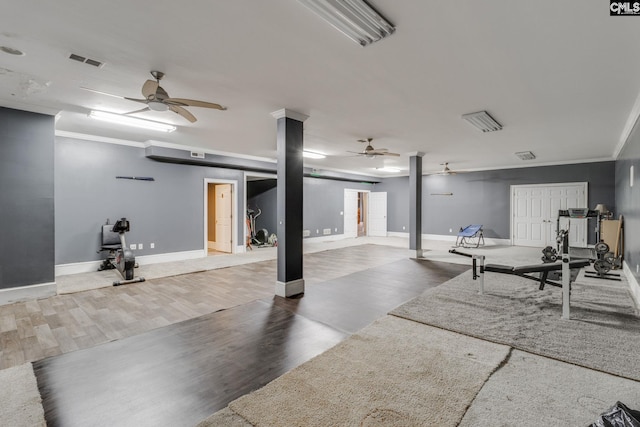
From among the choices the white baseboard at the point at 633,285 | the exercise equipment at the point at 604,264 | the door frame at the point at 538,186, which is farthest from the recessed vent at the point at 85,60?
the door frame at the point at 538,186

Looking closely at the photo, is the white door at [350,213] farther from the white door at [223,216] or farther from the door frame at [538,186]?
the door frame at [538,186]

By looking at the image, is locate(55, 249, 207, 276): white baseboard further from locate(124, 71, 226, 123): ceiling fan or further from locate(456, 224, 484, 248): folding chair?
locate(456, 224, 484, 248): folding chair

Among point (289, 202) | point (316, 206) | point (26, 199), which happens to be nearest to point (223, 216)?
point (316, 206)

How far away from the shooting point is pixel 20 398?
2.00 meters

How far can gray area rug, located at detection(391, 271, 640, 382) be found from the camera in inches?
100

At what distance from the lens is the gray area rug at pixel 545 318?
2.55m

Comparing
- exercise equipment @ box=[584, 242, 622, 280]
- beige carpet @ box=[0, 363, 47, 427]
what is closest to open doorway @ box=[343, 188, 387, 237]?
exercise equipment @ box=[584, 242, 622, 280]

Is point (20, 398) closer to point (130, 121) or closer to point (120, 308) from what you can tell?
point (120, 308)

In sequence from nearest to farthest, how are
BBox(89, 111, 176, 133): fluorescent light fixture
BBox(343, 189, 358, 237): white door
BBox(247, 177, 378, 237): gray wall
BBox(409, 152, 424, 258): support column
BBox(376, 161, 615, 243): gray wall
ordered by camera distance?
BBox(89, 111, 176, 133): fluorescent light fixture < BBox(409, 152, 424, 258): support column < BBox(376, 161, 615, 243): gray wall < BBox(247, 177, 378, 237): gray wall < BBox(343, 189, 358, 237): white door

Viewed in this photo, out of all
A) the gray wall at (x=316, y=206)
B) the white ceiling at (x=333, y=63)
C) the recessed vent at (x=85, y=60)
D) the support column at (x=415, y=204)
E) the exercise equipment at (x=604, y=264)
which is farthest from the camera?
the gray wall at (x=316, y=206)

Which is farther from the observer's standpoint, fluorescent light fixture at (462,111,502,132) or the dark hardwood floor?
fluorescent light fixture at (462,111,502,132)

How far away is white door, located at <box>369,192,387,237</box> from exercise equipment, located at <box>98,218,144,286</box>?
9.44 metres

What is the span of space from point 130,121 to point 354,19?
13.9 ft

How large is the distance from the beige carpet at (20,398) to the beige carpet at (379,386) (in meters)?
1.07
